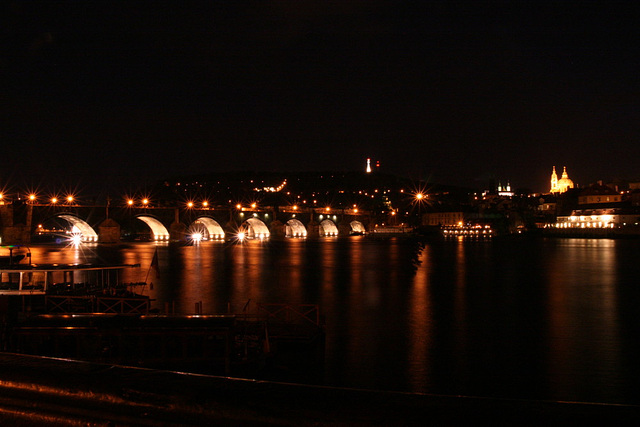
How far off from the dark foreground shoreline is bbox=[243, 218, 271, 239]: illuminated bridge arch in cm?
7964

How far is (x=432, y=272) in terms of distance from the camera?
105ft

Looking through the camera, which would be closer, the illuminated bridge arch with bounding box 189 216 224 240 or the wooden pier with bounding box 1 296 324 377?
the wooden pier with bounding box 1 296 324 377

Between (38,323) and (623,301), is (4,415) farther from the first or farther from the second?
(623,301)

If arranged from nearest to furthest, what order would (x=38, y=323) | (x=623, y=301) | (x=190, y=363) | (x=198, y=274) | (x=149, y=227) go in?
(x=190, y=363)
(x=38, y=323)
(x=623, y=301)
(x=198, y=274)
(x=149, y=227)

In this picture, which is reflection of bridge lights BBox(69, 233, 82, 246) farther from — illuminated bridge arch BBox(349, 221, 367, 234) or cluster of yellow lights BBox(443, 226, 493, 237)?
cluster of yellow lights BBox(443, 226, 493, 237)

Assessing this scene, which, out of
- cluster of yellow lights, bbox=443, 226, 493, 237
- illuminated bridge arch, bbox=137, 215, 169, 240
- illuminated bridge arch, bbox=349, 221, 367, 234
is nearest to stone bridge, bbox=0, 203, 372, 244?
illuminated bridge arch, bbox=137, 215, 169, 240

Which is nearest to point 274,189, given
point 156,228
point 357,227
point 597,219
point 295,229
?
point 357,227

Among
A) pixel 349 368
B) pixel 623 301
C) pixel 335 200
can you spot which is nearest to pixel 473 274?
pixel 623 301

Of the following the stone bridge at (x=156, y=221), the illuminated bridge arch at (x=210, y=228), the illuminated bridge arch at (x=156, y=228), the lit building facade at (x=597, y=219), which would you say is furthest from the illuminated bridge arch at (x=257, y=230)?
the lit building facade at (x=597, y=219)

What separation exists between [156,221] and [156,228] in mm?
3792

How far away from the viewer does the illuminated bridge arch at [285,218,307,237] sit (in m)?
90.6

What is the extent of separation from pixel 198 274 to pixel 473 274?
16.1 m

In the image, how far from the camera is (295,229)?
94.6m

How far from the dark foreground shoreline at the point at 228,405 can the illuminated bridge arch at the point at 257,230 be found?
261ft
